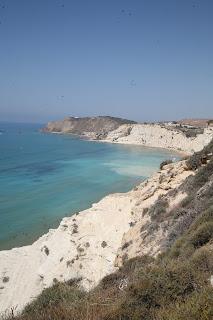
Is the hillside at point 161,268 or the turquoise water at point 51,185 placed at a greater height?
the hillside at point 161,268

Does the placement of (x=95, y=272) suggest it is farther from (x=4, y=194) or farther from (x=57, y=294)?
(x=4, y=194)

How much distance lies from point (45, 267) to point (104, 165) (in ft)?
135

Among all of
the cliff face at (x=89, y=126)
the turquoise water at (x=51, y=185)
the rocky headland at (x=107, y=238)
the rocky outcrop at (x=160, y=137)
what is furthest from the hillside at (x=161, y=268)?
the cliff face at (x=89, y=126)

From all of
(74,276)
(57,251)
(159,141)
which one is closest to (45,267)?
(57,251)

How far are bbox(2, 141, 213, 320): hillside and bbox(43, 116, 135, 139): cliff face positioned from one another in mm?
100776

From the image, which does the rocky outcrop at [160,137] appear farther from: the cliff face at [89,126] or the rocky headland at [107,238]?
the rocky headland at [107,238]

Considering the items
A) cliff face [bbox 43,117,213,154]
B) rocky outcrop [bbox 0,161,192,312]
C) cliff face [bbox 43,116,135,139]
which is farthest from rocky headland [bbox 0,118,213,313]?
cliff face [bbox 43,116,135,139]

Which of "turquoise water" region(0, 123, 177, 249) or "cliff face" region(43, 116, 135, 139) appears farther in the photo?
"cliff face" region(43, 116, 135, 139)

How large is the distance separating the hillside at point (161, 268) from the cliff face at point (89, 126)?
331 feet

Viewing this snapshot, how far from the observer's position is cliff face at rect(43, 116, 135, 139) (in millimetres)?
129538

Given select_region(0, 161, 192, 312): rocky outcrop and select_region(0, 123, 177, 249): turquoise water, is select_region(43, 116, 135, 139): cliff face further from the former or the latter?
select_region(0, 161, 192, 312): rocky outcrop

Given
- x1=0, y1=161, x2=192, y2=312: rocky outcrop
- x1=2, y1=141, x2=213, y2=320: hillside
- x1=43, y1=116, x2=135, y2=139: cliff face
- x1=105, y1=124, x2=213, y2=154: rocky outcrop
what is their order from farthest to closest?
x1=43, y1=116, x2=135, y2=139: cliff face
x1=105, y1=124, x2=213, y2=154: rocky outcrop
x1=0, y1=161, x2=192, y2=312: rocky outcrop
x1=2, y1=141, x2=213, y2=320: hillside

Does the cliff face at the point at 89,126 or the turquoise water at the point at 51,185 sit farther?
the cliff face at the point at 89,126

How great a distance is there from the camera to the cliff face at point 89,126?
425 feet
